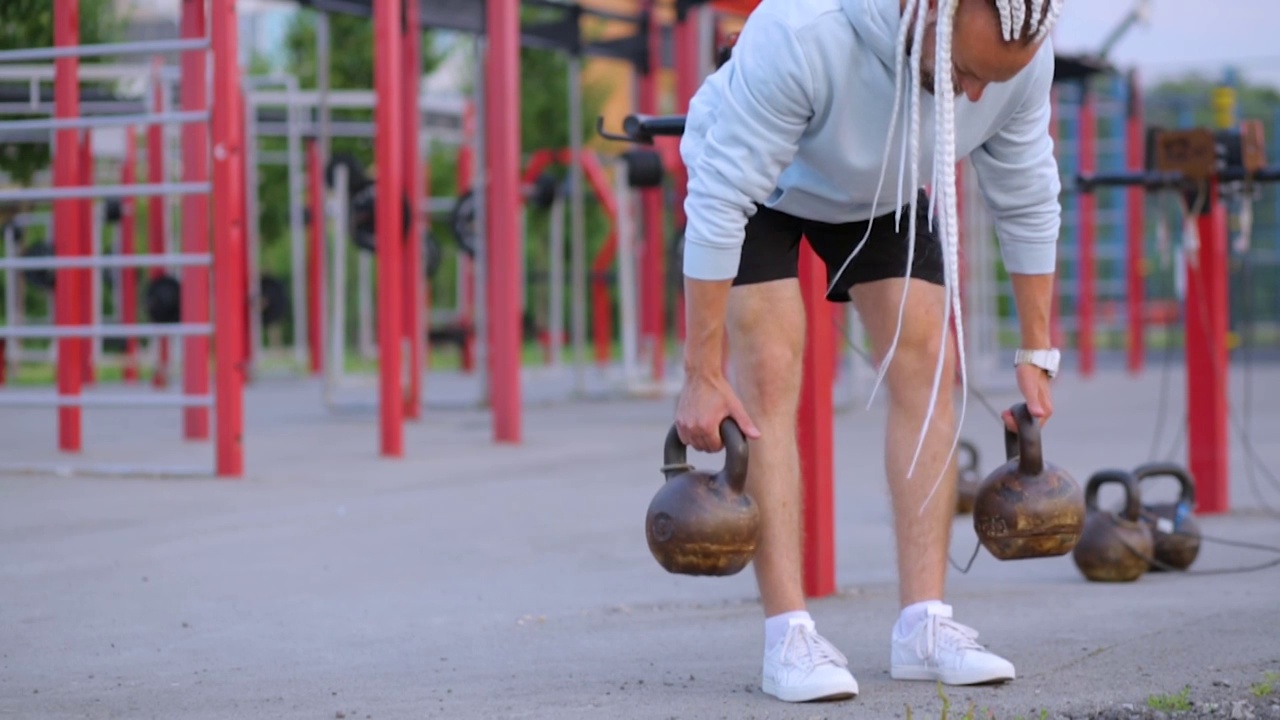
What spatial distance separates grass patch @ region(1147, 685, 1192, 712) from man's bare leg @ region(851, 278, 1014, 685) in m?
0.31

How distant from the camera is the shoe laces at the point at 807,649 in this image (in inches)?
95.3

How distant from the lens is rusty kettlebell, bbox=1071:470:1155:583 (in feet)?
11.9

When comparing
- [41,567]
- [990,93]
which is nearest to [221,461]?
[41,567]

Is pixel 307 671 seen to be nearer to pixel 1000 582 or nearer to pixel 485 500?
pixel 1000 582

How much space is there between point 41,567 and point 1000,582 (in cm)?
236

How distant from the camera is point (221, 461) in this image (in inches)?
213

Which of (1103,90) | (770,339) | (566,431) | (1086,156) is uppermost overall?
(1103,90)

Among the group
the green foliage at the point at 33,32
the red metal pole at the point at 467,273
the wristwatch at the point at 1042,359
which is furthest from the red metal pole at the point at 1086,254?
the wristwatch at the point at 1042,359

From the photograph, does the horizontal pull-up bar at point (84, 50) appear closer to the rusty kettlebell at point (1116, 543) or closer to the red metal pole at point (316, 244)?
the rusty kettlebell at point (1116, 543)

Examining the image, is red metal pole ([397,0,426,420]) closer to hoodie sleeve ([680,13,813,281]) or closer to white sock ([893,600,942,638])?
white sock ([893,600,942,638])

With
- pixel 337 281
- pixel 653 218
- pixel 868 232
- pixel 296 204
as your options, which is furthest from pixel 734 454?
pixel 296 204

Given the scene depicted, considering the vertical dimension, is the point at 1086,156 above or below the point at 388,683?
above

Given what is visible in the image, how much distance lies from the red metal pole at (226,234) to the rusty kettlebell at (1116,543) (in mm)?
3051

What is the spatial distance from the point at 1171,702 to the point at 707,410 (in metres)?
0.84
